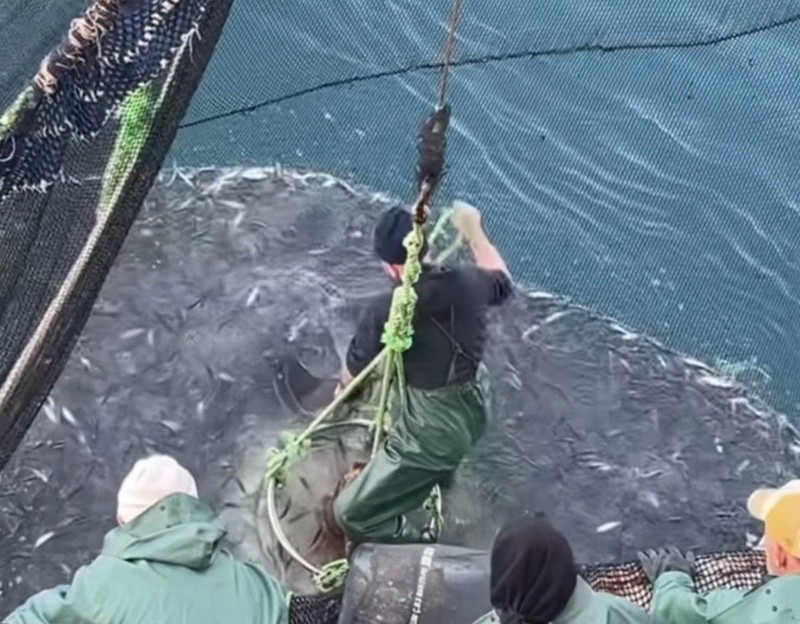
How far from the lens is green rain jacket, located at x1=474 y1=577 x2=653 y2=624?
2.94m

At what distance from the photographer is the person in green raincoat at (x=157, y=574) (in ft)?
9.95

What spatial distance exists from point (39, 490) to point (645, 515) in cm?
201

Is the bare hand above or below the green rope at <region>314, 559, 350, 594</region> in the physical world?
above

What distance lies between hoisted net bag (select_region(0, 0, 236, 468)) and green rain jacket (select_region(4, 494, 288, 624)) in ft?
2.30

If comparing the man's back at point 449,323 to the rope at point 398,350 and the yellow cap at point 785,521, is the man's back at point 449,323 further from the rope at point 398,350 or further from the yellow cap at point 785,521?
the yellow cap at point 785,521

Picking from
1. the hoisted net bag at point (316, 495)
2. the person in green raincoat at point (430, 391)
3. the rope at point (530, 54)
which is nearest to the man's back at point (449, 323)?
the person in green raincoat at point (430, 391)

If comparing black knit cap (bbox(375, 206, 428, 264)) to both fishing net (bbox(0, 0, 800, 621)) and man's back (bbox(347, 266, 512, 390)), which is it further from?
fishing net (bbox(0, 0, 800, 621))

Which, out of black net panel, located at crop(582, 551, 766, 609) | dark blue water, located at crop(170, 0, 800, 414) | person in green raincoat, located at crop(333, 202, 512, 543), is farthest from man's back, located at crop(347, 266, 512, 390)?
dark blue water, located at crop(170, 0, 800, 414)

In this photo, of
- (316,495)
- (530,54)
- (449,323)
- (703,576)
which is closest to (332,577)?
(316,495)

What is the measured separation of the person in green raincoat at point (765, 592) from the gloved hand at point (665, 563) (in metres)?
0.31

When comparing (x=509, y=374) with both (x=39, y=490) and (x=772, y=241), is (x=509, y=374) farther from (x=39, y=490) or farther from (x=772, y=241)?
(x=39, y=490)

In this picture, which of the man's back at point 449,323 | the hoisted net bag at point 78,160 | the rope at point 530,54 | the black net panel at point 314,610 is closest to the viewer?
the hoisted net bag at point 78,160

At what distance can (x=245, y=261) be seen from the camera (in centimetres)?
518

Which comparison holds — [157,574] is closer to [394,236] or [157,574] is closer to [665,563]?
[394,236]
